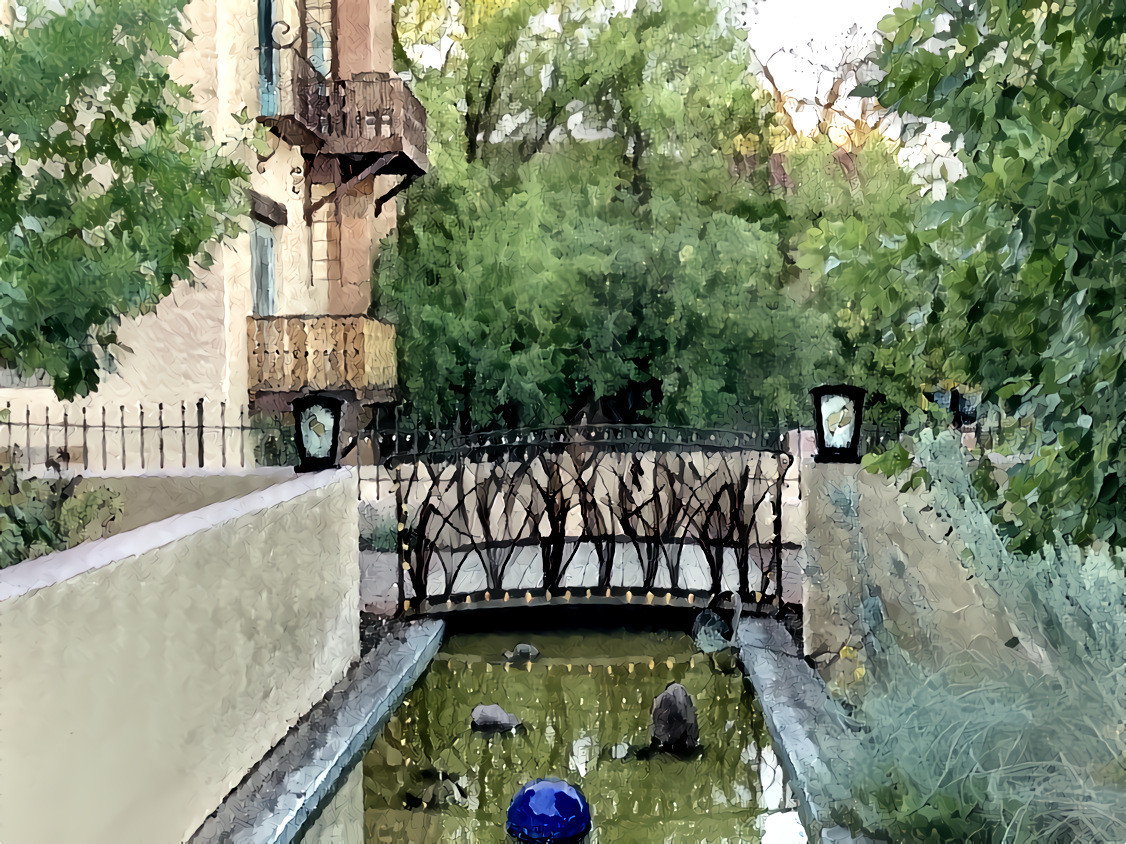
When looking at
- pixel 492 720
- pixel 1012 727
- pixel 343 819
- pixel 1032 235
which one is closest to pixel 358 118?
pixel 492 720

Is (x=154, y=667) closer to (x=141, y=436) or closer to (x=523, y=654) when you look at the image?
(x=523, y=654)

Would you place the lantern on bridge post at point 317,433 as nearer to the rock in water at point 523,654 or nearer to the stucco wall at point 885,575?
the rock in water at point 523,654

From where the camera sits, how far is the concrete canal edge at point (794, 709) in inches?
177

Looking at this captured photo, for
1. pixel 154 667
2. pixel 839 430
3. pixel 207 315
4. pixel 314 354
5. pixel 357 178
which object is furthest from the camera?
pixel 357 178

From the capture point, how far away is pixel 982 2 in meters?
4.18

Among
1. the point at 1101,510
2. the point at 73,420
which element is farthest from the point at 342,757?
the point at 73,420

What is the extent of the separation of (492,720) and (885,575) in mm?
2771

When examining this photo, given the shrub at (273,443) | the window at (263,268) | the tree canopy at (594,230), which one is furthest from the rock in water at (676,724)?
the tree canopy at (594,230)

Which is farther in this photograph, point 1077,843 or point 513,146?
point 513,146

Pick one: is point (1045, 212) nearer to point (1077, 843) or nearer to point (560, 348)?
point (1077, 843)

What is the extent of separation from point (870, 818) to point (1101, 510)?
1607 mm

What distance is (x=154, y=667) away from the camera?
172 inches

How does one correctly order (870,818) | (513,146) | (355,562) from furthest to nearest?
1. (513,146)
2. (355,562)
3. (870,818)

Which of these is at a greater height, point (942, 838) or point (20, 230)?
point (20, 230)
